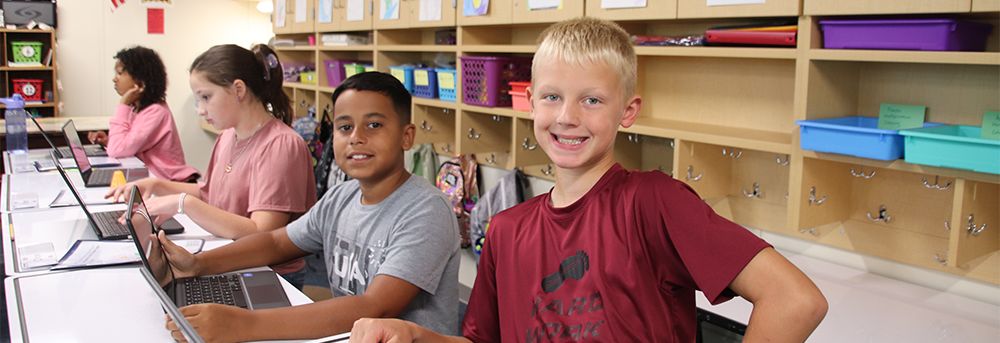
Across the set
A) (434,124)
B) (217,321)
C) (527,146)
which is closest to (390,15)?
(434,124)

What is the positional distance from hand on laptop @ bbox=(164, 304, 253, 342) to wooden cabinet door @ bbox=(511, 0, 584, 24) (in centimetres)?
148

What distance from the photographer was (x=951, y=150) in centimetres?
145

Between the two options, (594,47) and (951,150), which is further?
(951,150)

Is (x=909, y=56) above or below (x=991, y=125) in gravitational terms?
above

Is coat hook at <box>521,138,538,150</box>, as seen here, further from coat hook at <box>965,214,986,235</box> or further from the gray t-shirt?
coat hook at <box>965,214,986,235</box>

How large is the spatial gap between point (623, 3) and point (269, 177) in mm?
1174

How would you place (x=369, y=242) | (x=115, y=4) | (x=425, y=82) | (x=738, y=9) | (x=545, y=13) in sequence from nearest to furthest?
(x=369, y=242), (x=738, y=9), (x=545, y=13), (x=425, y=82), (x=115, y=4)

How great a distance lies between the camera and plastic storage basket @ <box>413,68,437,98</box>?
313 centimetres

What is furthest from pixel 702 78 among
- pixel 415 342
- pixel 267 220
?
pixel 415 342

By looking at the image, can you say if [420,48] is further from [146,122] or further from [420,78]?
[146,122]

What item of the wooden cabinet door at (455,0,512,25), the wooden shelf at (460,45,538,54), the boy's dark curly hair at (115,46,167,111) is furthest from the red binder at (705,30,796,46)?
the boy's dark curly hair at (115,46,167,111)

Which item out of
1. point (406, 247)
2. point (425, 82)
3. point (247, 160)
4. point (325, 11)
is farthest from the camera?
point (325, 11)

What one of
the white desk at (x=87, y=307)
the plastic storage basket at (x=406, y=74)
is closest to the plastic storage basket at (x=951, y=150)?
the white desk at (x=87, y=307)

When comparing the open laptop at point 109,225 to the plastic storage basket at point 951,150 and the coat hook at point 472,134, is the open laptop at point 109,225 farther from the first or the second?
the plastic storage basket at point 951,150
